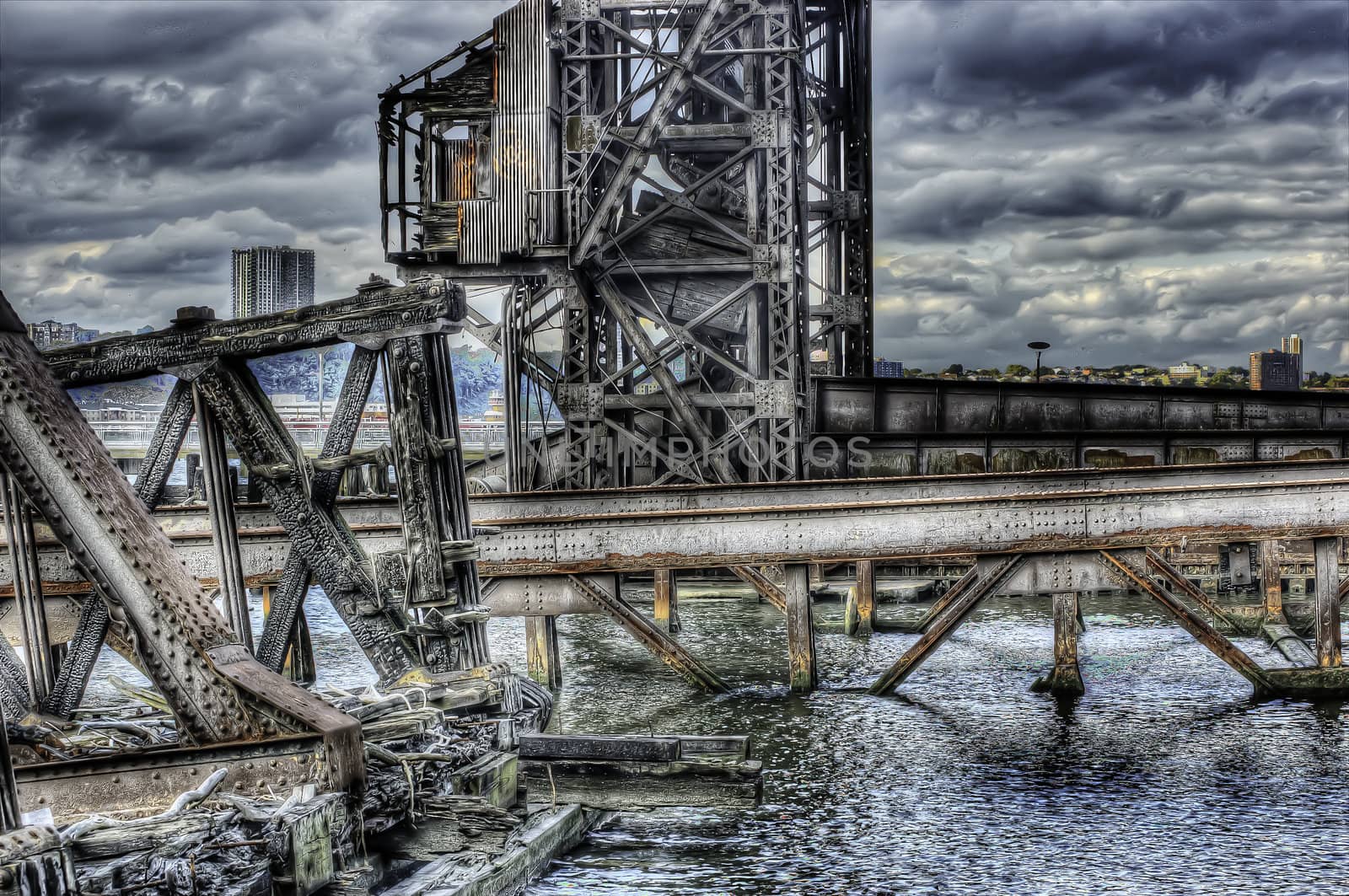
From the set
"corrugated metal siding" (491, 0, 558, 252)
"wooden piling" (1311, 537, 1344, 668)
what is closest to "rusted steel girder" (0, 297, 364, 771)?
"wooden piling" (1311, 537, 1344, 668)

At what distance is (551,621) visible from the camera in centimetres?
1752

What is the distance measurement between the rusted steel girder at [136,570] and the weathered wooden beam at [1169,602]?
10.0 meters

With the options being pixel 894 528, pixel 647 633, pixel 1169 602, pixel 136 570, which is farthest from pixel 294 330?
pixel 1169 602

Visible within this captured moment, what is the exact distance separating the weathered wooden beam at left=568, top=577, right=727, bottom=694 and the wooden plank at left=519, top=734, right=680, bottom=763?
3.62 metres

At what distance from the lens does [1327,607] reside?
1541 centimetres

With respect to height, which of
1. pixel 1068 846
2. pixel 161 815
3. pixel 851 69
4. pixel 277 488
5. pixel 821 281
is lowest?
pixel 1068 846

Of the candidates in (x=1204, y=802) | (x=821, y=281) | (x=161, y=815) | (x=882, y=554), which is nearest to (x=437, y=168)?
(x=821, y=281)

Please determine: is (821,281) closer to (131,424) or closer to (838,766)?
(838,766)

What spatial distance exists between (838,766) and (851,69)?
20.6 meters

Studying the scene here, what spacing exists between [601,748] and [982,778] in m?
3.75

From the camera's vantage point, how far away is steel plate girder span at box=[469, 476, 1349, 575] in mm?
14766

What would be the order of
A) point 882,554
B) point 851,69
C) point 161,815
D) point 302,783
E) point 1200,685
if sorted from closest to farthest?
1. point 161,815
2. point 302,783
3. point 882,554
4. point 1200,685
5. point 851,69

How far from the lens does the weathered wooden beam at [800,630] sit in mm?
16125

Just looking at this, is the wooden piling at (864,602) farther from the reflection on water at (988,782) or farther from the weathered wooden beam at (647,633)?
the weathered wooden beam at (647,633)
